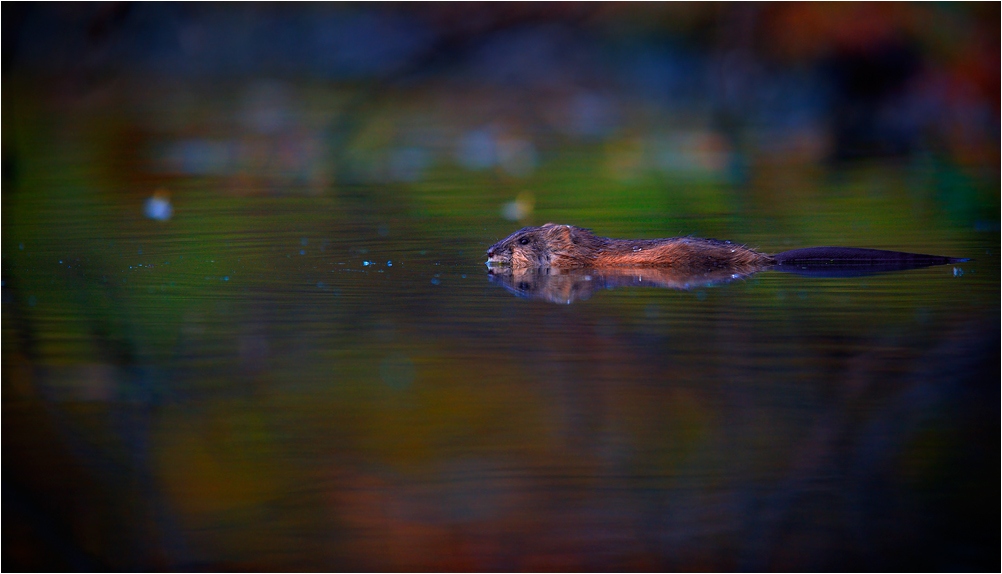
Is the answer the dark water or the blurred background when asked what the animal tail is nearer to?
the dark water

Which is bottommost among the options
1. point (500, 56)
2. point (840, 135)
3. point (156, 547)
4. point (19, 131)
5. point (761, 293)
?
point (156, 547)

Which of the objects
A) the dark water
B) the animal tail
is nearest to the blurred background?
the dark water

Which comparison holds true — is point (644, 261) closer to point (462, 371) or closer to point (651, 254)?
point (651, 254)

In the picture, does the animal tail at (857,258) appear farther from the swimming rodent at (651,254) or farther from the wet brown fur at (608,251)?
the wet brown fur at (608,251)

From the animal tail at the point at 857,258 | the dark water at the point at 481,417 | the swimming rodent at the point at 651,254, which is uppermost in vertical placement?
the swimming rodent at the point at 651,254

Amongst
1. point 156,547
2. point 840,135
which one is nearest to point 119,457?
point 156,547

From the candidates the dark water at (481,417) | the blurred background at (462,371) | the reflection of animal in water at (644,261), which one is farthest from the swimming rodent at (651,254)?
the blurred background at (462,371)

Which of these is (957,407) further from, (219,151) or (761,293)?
(219,151)
